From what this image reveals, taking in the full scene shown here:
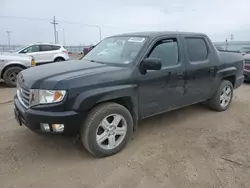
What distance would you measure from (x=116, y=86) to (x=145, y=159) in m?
1.08

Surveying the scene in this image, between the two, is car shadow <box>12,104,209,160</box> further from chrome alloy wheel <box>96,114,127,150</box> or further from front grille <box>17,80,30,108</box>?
front grille <box>17,80,30,108</box>

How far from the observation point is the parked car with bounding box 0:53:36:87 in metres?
7.85

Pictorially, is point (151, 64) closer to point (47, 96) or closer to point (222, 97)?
point (47, 96)

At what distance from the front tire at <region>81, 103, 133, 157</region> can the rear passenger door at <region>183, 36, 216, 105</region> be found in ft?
4.73

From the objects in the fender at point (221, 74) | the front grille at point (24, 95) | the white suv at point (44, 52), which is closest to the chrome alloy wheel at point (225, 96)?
the fender at point (221, 74)

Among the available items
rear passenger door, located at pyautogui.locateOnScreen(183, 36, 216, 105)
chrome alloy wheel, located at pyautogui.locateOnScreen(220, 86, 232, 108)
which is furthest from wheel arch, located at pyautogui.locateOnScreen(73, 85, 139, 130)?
chrome alloy wheel, located at pyautogui.locateOnScreen(220, 86, 232, 108)

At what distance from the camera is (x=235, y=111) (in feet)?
17.4

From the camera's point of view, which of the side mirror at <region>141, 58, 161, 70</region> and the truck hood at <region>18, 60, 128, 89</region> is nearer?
the truck hood at <region>18, 60, 128, 89</region>

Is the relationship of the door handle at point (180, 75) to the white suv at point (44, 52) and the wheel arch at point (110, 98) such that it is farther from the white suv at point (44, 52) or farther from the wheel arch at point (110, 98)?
the white suv at point (44, 52)

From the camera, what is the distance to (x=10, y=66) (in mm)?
7949

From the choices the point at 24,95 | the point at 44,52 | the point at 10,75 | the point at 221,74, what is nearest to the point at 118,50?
the point at 24,95

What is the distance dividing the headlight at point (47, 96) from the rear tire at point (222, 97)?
11.3 ft

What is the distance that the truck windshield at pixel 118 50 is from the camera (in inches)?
143

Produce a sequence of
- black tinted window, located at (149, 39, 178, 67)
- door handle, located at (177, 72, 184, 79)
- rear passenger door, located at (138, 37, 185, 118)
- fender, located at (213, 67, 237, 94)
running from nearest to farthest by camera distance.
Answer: rear passenger door, located at (138, 37, 185, 118)
black tinted window, located at (149, 39, 178, 67)
door handle, located at (177, 72, 184, 79)
fender, located at (213, 67, 237, 94)
